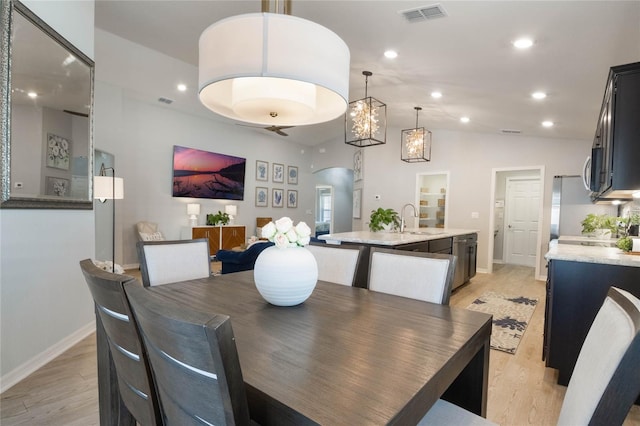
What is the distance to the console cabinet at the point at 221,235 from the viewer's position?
7.03m

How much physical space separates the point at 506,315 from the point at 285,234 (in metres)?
3.62

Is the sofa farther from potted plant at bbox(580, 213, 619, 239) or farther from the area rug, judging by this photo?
potted plant at bbox(580, 213, 619, 239)

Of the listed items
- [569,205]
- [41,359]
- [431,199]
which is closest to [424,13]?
[41,359]

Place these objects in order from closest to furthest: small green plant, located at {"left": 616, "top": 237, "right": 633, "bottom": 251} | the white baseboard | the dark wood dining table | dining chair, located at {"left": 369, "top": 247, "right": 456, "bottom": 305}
Answer: the dark wood dining table < dining chair, located at {"left": 369, "top": 247, "right": 456, "bottom": 305} < the white baseboard < small green plant, located at {"left": 616, "top": 237, "right": 633, "bottom": 251}

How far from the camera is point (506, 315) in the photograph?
13.1ft

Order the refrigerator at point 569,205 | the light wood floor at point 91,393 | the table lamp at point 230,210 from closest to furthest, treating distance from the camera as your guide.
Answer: the light wood floor at point 91,393
the refrigerator at point 569,205
the table lamp at point 230,210

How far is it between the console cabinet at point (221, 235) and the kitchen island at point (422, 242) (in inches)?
137

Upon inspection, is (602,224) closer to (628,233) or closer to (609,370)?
(628,233)

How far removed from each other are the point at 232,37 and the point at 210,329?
1020 millimetres

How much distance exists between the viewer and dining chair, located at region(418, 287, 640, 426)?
1.92 feet

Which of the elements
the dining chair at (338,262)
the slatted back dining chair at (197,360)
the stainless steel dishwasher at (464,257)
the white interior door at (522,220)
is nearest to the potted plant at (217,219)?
the stainless steel dishwasher at (464,257)

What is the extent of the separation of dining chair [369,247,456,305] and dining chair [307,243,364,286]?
16cm

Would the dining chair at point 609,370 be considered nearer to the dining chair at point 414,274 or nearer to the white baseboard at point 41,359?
the dining chair at point 414,274

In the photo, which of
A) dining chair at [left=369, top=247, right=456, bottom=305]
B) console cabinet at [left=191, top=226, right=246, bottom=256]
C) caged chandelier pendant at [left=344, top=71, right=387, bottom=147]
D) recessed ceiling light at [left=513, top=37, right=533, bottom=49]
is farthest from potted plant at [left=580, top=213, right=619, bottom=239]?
console cabinet at [left=191, top=226, right=246, bottom=256]
